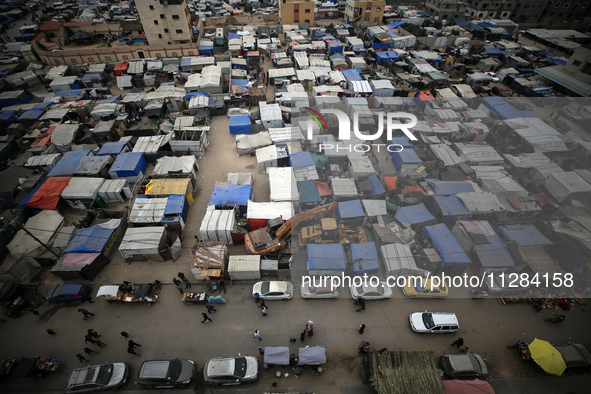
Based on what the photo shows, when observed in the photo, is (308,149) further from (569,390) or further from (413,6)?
(413,6)

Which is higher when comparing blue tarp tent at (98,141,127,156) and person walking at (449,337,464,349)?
blue tarp tent at (98,141,127,156)

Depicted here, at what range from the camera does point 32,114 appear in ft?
91.6

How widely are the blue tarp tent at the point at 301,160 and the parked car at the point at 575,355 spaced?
58.9 feet

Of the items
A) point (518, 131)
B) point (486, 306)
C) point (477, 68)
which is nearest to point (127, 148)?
point (486, 306)

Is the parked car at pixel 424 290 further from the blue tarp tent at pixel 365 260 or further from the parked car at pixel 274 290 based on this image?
the parked car at pixel 274 290

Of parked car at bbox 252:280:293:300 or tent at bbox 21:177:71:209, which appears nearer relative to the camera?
parked car at bbox 252:280:293:300

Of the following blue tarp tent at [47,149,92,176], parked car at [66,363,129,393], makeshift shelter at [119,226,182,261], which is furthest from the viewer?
blue tarp tent at [47,149,92,176]

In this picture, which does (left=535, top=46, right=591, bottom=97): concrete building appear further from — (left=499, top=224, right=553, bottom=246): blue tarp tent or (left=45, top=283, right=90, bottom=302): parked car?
(left=45, top=283, right=90, bottom=302): parked car

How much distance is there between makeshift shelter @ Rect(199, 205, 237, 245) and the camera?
692 inches

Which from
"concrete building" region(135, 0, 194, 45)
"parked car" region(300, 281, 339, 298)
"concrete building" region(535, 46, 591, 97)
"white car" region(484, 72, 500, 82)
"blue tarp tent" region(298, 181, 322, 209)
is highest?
"concrete building" region(135, 0, 194, 45)

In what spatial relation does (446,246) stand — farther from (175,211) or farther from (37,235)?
(37,235)

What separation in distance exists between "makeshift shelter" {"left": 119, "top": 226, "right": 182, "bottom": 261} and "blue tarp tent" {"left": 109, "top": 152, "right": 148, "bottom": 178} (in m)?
6.20

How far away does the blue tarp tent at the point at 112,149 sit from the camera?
2329 cm

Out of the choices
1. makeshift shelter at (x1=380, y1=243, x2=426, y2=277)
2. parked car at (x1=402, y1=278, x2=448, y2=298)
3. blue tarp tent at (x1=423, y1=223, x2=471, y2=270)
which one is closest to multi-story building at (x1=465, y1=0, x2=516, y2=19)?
blue tarp tent at (x1=423, y1=223, x2=471, y2=270)
